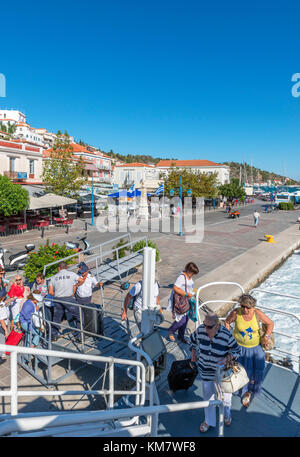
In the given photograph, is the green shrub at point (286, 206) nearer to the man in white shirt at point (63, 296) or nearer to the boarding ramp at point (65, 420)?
the man in white shirt at point (63, 296)

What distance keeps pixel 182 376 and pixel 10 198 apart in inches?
624

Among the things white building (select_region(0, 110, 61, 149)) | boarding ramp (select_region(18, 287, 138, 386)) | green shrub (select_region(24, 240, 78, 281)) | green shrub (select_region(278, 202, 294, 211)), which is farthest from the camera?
white building (select_region(0, 110, 61, 149))

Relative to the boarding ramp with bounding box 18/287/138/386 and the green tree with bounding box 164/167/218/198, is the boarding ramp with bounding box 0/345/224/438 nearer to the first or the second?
the boarding ramp with bounding box 18/287/138/386

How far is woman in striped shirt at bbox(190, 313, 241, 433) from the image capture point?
3258 mm

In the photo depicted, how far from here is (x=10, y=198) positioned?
55.9ft

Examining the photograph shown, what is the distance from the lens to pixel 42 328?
5273 mm

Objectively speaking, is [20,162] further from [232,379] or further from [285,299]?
[232,379]

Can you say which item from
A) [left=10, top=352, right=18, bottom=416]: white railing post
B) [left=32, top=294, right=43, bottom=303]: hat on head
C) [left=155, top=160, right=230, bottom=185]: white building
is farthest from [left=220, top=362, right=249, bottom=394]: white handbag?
[left=155, top=160, right=230, bottom=185]: white building

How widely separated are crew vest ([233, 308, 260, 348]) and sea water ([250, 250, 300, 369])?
13.0 feet

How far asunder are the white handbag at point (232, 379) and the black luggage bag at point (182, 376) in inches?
33.2

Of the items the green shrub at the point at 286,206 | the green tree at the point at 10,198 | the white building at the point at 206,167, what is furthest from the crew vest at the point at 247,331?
the white building at the point at 206,167
